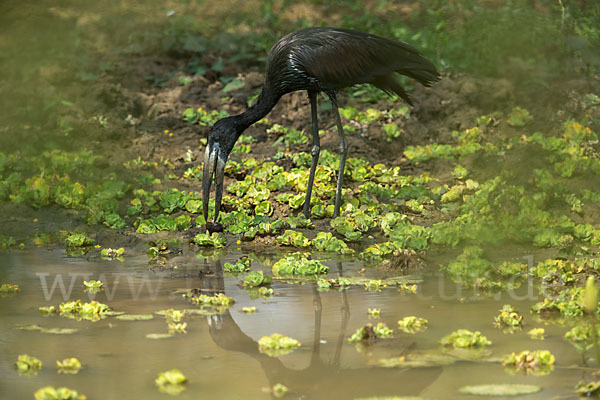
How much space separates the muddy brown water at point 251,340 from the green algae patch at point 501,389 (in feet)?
0.16

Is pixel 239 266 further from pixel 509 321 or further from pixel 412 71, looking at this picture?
pixel 412 71

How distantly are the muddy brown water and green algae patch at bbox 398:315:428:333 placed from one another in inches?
3.2

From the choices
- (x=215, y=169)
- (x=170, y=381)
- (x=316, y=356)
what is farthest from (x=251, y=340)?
(x=215, y=169)

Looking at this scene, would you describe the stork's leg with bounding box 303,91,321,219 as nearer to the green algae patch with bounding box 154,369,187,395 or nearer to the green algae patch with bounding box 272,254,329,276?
the green algae patch with bounding box 272,254,329,276

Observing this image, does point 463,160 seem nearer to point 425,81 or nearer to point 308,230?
point 425,81

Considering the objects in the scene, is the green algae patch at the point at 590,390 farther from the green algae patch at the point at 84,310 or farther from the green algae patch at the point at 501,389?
the green algae patch at the point at 84,310

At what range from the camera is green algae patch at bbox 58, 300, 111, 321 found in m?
4.85

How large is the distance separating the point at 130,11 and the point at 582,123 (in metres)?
7.32

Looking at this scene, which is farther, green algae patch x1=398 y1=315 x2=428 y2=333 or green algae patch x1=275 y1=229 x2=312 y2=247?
A: green algae patch x1=275 y1=229 x2=312 y2=247

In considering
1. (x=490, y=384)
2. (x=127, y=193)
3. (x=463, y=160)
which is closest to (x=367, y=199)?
(x=463, y=160)

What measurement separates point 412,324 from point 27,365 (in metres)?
1.97

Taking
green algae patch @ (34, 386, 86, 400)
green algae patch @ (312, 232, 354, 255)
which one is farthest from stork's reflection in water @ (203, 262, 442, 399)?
green algae patch @ (312, 232, 354, 255)

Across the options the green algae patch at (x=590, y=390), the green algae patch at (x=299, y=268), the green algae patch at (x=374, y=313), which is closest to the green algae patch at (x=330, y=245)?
the green algae patch at (x=299, y=268)

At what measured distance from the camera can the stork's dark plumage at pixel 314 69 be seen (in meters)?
6.90
